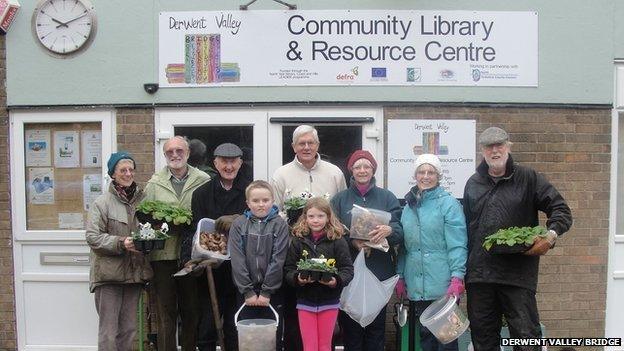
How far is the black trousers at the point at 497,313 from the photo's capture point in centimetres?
414

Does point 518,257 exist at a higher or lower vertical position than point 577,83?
lower

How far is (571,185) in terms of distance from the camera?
540 centimetres

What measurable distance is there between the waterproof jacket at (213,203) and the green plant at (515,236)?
1829 millimetres

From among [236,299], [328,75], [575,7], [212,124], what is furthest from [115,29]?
[575,7]

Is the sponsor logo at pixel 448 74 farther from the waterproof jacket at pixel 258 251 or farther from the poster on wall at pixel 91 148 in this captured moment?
the poster on wall at pixel 91 148

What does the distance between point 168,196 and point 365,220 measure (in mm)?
1556

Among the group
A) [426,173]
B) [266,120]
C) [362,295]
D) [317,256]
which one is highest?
[266,120]

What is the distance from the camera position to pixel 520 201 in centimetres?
418

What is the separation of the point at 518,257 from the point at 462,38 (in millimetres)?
2155

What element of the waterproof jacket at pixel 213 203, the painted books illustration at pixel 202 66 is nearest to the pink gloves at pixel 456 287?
the waterproof jacket at pixel 213 203

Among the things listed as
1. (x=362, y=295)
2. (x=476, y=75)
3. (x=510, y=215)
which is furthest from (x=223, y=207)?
(x=476, y=75)

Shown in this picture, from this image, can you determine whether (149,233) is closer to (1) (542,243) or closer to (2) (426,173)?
(2) (426,173)

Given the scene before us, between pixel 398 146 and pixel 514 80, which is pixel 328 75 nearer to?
pixel 398 146

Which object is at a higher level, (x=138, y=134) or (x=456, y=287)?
(x=138, y=134)
